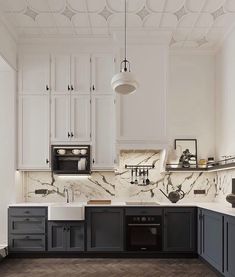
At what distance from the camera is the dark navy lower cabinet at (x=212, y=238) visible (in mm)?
4643

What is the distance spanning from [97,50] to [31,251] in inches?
120

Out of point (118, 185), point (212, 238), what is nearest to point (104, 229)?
point (118, 185)

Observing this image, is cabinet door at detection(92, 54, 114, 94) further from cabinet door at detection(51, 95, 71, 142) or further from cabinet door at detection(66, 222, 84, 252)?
cabinet door at detection(66, 222, 84, 252)

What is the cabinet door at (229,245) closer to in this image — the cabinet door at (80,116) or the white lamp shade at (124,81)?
the white lamp shade at (124,81)

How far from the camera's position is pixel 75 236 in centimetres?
579

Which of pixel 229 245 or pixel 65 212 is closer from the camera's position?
pixel 229 245

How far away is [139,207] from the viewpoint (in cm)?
582

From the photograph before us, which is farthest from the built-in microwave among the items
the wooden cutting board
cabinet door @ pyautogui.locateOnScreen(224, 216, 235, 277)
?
cabinet door @ pyautogui.locateOnScreen(224, 216, 235, 277)

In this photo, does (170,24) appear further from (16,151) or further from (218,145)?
(16,151)

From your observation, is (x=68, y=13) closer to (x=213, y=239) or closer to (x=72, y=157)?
(x=72, y=157)

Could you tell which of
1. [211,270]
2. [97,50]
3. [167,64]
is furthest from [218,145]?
[97,50]

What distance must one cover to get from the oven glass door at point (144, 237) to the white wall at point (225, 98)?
4.90ft

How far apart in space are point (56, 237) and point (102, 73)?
8.08 ft

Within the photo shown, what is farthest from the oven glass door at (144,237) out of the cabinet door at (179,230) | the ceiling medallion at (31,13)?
the ceiling medallion at (31,13)
